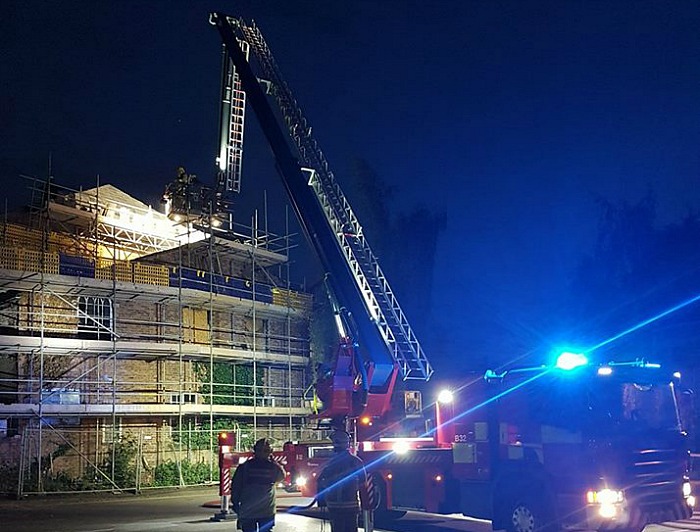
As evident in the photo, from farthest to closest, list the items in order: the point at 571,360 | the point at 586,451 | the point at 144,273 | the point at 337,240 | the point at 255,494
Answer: the point at 144,273
the point at 337,240
the point at 571,360
the point at 586,451
the point at 255,494

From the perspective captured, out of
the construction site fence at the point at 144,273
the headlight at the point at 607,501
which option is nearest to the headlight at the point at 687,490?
the headlight at the point at 607,501

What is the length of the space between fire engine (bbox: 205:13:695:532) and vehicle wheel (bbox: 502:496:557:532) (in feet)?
0.05

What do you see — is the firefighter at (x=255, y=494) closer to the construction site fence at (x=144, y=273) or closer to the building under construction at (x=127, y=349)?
the building under construction at (x=127, y=349)

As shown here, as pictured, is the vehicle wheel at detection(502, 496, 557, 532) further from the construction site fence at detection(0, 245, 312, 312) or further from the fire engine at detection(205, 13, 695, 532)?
the construction site fence at detection(0, 245, 312, 312)

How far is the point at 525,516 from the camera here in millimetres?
11398

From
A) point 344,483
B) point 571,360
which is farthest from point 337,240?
point 344,483

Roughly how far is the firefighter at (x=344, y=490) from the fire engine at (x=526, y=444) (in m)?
3.07

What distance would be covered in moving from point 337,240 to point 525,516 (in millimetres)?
9934

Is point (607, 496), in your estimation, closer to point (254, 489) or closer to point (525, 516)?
point (525, 516)

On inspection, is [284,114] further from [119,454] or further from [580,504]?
[580,504]

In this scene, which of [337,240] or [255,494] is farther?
[337,240]

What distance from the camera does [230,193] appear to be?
29203 mm

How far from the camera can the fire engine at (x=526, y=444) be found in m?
10.4

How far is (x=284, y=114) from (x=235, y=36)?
3448 millimetres
